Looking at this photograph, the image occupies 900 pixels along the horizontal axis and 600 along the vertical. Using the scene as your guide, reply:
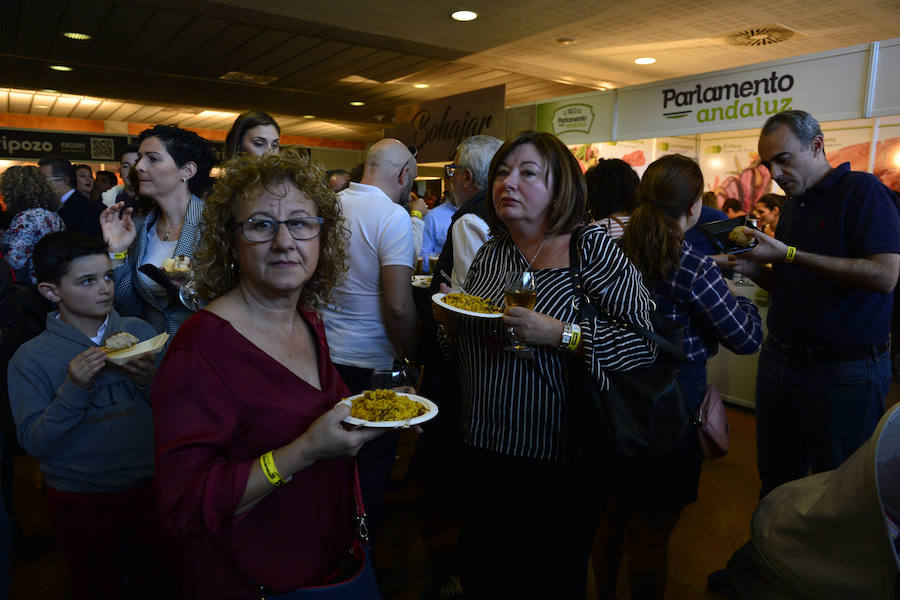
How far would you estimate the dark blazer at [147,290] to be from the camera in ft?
7.64

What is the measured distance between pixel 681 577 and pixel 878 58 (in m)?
3.49

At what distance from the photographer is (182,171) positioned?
2.44m

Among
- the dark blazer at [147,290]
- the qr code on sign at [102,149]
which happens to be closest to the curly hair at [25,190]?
the dark blazer at [147,290]

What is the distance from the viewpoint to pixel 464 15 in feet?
17.3

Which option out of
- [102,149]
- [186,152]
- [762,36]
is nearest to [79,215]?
[186,152]

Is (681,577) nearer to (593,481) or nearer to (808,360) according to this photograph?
(808,360)

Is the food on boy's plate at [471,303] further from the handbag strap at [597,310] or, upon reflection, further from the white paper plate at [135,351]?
the white paper plate at [135,351]

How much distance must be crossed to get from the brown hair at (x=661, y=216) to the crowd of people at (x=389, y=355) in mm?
11

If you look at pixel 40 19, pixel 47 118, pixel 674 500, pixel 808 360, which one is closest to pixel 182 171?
pixel 674 500

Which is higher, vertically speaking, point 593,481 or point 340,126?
point 340,126

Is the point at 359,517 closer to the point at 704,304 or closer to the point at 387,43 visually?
the point at 704,304

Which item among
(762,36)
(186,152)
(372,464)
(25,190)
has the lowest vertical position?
(372,464)

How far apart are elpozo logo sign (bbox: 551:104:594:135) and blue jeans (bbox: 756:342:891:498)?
348cm

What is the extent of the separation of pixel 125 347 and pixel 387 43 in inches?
210
